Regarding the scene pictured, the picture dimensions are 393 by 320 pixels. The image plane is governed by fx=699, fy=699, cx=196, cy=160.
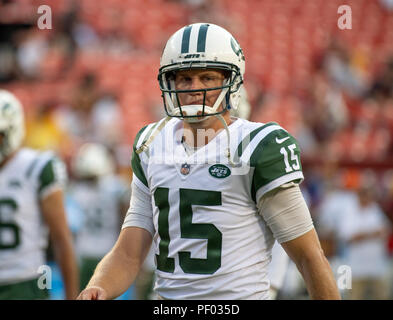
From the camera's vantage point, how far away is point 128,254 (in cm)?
244

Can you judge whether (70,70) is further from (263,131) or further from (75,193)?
(263,131)

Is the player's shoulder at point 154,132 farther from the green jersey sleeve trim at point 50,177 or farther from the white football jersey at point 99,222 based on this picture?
the white football jersey at point 99,222

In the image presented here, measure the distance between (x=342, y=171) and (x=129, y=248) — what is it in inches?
235

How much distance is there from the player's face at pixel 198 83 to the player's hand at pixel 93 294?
0.68 metres

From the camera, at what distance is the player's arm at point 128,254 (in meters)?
2.34

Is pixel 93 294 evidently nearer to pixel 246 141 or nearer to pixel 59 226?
pixel 246 141

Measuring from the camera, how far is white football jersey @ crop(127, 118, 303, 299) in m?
2.23

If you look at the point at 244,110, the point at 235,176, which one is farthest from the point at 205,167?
the point at 244,110

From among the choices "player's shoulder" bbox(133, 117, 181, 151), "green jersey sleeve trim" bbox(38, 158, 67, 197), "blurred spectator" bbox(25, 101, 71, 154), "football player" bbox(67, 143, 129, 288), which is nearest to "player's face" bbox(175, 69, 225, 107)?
"player's shoulder" bbox(133, 117, 181, 151)

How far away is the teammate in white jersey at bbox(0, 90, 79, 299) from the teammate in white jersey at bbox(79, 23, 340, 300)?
1298mm

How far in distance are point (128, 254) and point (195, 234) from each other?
0.30 metres

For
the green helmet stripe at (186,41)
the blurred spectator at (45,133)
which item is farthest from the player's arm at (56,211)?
the blurred spectator at (45,133)

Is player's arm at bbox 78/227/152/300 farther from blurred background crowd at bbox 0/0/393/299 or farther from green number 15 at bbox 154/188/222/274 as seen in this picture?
blurred background crowd at bbox 0/0/393/299

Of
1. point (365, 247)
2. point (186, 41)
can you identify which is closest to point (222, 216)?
point (186, 41)
